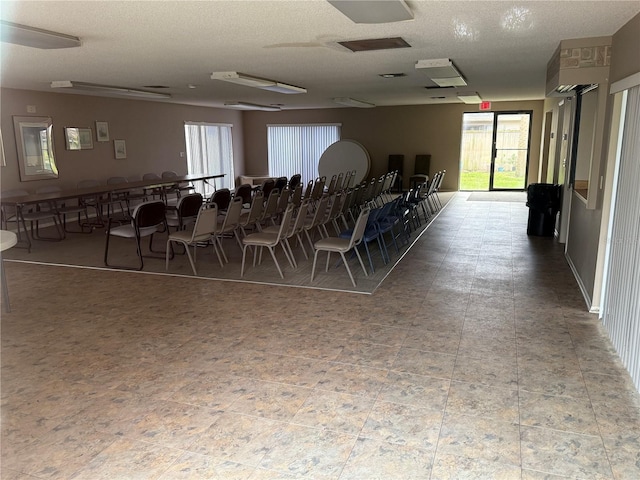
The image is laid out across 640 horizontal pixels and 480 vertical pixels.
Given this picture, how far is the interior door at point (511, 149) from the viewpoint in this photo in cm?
1319

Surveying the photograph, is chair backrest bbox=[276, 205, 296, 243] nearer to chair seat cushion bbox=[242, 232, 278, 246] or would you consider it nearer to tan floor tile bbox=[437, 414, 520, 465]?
chair seat cushion bbox=[242, 232, 278, 246]

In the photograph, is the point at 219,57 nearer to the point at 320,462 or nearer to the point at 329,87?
the point at 329,87

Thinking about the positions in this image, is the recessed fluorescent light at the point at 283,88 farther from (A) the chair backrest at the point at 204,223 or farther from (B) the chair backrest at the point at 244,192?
(A) the chair backrest at the point at 204,223

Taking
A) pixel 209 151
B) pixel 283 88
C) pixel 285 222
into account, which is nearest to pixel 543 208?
pixel 285 222

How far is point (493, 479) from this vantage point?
2260mm

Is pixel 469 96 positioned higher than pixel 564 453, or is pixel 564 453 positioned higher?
pixel 469 96

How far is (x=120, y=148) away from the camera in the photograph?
35.3 ft

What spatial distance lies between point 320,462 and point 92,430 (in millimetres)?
1298

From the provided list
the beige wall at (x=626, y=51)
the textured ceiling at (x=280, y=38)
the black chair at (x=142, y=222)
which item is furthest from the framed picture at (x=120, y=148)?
the beige wall at (x=626, y=51)

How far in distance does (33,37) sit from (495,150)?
11.9 metres

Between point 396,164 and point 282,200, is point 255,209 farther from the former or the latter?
point 396,164

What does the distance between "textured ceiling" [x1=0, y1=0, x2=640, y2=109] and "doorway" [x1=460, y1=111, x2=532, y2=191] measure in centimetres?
596

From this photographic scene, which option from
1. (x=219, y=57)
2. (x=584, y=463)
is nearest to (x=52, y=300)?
(x=219, y=57)

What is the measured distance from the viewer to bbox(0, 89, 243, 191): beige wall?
856cm
